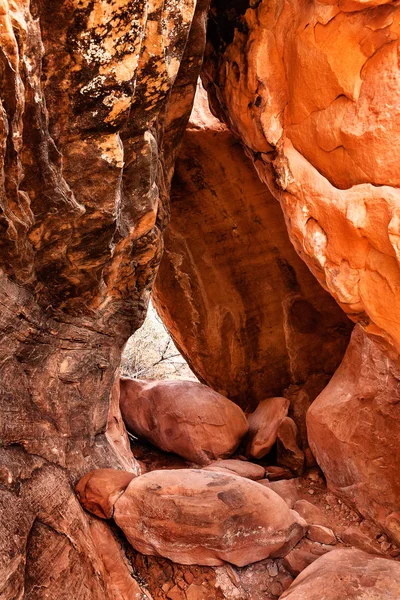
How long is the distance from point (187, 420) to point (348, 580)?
9.07 feet

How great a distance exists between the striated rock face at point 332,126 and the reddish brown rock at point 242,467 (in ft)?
8.02

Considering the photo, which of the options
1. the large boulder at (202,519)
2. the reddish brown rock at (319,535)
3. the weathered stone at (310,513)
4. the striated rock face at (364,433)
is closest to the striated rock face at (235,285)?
the striated rock face at (364,433)

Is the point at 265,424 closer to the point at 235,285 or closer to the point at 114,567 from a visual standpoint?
the point at 235,285

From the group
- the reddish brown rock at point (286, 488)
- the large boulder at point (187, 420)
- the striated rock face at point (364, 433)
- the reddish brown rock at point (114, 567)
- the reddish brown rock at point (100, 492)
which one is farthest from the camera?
the large boulder at point (187, 420)

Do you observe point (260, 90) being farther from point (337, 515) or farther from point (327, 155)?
point (337, 515)

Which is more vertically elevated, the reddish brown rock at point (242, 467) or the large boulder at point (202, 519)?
the large boulder at point (202, 519)

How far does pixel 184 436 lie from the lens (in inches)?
224

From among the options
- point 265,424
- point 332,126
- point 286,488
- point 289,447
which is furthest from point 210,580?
point 332,126

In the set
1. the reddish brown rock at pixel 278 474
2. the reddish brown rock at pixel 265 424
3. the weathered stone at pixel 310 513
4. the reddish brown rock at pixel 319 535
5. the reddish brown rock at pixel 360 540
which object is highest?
the reddish brown rock at pixel 265 424

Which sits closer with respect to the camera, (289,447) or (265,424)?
(289,447)

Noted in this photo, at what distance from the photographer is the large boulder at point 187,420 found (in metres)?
5.64

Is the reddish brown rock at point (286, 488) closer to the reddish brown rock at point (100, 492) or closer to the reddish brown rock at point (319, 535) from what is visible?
the reddish brown rock at point (319, 535)

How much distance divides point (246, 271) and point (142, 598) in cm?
383

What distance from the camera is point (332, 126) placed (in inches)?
128
